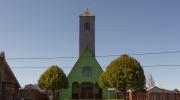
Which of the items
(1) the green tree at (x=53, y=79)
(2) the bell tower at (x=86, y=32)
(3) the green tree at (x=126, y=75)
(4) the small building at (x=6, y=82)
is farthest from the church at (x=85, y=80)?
(3) the green tree at (x=126, y=75)

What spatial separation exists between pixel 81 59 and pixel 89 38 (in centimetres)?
822

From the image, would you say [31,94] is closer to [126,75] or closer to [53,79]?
[126,75]

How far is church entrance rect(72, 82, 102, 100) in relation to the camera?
63.9m

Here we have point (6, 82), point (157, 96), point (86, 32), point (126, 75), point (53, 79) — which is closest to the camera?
point (157, 96)

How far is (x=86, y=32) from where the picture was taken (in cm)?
7350

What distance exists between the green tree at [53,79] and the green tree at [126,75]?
32.2 feet

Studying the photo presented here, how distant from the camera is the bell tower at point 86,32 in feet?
240

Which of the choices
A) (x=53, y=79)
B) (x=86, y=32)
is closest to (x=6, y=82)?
(x=53, y=79)

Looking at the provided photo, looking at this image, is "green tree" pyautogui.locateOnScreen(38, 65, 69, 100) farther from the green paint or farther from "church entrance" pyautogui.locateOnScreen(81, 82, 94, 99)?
"church entrance" pyautogui.locateOnScreen(81, 82, 94, 99)

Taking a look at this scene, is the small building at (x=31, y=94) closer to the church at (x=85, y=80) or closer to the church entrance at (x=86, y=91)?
the church at (x=85, y=80)

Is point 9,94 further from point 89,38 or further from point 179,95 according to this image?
point 89,38

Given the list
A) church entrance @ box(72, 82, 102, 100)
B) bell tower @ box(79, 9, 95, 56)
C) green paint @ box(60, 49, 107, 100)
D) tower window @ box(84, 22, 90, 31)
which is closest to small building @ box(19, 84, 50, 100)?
green paint @ box(60, 49, 107, 100)

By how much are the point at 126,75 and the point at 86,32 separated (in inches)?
1345

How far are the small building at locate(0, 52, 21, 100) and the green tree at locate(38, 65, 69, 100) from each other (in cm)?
508
